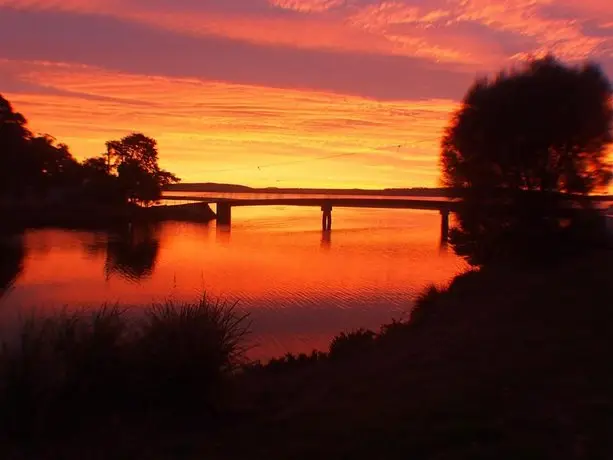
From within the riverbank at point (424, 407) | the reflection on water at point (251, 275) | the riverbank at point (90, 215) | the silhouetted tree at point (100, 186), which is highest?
the silhouetted tree at point (100, 186)

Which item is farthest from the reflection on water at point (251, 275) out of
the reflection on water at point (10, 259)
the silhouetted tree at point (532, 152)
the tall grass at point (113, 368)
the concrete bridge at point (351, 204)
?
the concrete bridge at point (351, 204)

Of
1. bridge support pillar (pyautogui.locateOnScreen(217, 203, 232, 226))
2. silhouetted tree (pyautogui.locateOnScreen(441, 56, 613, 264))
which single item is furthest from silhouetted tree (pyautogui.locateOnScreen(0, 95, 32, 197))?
silhouetted tree (pyautogui.locateOnScreen(441, 56, 613, 264))

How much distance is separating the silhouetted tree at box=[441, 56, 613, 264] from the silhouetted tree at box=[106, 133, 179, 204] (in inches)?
2689

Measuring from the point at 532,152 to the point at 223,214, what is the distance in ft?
228

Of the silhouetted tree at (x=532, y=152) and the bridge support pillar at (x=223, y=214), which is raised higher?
the silhouetted tree at (x=532, y=152)

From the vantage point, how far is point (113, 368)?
971 centimetres

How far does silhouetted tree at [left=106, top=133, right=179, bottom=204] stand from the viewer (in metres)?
93.3

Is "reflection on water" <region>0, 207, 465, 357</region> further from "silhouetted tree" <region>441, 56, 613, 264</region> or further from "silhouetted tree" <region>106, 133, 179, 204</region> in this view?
"silhouetted tree" <region>106, 133, 179, 204</region>

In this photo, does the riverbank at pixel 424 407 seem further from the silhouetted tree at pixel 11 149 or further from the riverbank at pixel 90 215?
the silhouetted tree at pixel 11 149

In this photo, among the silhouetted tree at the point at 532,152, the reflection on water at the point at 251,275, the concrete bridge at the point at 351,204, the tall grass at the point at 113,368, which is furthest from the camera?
the concrete bridge at the point at 351,204

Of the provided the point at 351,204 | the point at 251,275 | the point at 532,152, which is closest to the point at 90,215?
the point at 351,204

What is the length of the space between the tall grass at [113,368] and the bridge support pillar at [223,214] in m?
81.6

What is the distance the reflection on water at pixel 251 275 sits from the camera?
26.5 meters

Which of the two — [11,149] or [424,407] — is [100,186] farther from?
[424,407]
